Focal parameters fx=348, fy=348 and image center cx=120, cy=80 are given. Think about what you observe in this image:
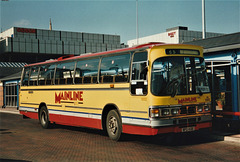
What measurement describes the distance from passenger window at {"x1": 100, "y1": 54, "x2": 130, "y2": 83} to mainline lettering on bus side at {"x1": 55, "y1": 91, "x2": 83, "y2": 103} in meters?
→ 1.74

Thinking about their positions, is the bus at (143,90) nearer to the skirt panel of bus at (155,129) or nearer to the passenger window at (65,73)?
the skirt panel of bus at (155,129)

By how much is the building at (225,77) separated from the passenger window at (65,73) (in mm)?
5677

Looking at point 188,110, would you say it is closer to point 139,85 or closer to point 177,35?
point 139,85

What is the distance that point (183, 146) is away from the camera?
411 inches

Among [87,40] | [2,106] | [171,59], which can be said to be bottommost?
[2,106]

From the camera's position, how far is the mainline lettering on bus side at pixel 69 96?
14.0 meters

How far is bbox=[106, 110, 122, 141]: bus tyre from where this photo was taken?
11531 mm

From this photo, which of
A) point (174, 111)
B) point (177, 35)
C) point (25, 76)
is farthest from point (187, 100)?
point (177, 35)

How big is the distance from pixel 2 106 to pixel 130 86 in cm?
3286

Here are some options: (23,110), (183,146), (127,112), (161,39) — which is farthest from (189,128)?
(161,39)

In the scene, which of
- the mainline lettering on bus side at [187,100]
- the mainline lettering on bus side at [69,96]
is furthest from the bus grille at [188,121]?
the mainline lettering on bus side at [69,96]

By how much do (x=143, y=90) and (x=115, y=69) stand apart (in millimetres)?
1874

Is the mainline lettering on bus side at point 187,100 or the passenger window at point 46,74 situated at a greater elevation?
the passenger window at point 46,74

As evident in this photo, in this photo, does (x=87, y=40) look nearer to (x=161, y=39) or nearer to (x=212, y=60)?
(x=161, y=39)
